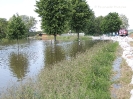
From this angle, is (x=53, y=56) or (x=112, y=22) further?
(x=112, y=22)

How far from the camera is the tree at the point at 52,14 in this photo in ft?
111

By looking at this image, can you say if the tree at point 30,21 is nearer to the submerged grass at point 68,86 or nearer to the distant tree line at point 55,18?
the distant tree line at point 55,18

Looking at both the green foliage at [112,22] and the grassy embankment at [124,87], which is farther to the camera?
the green foliage at [112,22]

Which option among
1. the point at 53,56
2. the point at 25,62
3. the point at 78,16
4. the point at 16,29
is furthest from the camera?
the point at 78,16

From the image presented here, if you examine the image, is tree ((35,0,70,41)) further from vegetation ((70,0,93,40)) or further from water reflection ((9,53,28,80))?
vegetation ((70,0,93,40))

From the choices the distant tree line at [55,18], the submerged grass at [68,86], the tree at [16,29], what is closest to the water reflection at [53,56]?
the distant tree line at [55,18]

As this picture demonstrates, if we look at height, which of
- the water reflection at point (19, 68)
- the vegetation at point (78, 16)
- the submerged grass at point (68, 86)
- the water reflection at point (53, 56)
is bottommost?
the water reflection at point (19, 68)

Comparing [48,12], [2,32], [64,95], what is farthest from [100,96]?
[2,32]

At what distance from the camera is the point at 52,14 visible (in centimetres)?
3422

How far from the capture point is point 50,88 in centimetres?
1000

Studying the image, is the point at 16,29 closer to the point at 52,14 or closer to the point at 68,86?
the point at 52,14

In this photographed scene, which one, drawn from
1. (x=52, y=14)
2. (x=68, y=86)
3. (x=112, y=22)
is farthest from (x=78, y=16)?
(x=68, y=86)

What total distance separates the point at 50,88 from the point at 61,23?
2591 centimetres

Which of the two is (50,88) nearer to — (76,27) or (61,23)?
(61,23)
